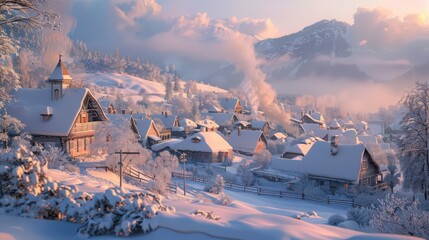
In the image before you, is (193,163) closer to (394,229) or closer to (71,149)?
(71,149)

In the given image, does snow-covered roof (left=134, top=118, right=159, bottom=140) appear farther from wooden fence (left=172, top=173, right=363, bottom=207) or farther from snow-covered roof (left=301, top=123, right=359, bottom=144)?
snow-covered roof (left=301, top=123, right=359, bottom=144)

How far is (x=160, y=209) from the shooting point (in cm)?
1070

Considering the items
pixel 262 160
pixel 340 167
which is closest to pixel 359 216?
pixel 340 167

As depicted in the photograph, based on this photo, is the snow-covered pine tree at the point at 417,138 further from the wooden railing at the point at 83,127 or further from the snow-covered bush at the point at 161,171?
the wooden railing at the point at 83,127

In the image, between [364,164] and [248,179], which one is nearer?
[364,164]

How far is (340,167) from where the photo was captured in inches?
1703

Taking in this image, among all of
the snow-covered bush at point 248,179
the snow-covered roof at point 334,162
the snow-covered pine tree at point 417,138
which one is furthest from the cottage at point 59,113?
the snow-covered pine tree at point 417,138

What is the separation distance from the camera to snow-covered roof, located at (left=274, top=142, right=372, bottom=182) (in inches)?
1673

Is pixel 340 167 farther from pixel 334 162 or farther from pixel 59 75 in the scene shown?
pixel 59 75

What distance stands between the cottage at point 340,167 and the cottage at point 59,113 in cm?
2545

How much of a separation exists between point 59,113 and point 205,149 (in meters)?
26.2

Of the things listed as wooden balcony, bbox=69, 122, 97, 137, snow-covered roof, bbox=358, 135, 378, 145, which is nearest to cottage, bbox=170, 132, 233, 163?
wooden balcony, bbox=69, 122, 97, 137

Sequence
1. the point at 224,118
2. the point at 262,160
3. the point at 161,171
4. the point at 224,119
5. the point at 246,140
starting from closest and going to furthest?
1. the point at 161,171
2. the point at 262,160
3. the point at 246,140
4. the point at 224,119
5. the point at 224,118

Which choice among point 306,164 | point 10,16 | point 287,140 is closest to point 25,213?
point 10,16
